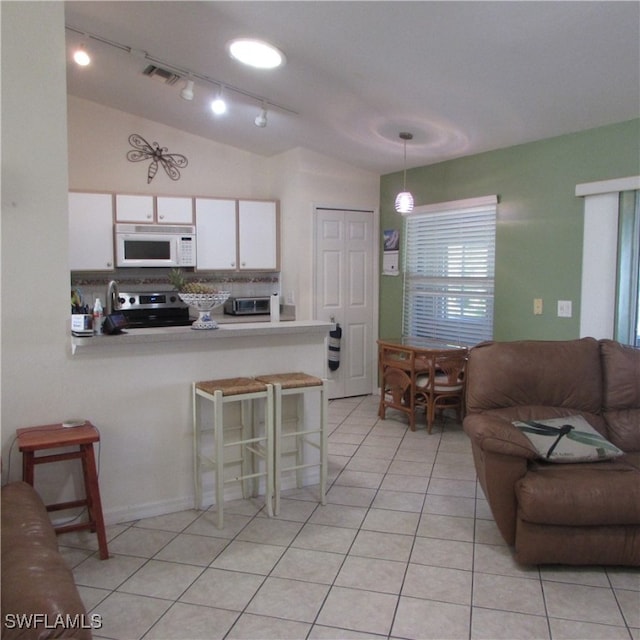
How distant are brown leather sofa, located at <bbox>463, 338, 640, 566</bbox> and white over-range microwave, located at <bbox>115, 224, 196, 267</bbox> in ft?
9.97

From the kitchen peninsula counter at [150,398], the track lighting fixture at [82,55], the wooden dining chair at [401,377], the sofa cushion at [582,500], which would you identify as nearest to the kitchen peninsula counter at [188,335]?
the kitchen peninsula counter at [150,398]

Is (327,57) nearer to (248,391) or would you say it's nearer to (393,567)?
(248,391)

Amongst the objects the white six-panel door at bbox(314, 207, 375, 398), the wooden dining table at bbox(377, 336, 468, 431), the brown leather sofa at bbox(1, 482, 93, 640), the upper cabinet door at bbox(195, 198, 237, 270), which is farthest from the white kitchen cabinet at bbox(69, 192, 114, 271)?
the brown leather sofa at bbox(1, 482, 93, 640)

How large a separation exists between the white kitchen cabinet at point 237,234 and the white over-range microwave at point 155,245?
11cm

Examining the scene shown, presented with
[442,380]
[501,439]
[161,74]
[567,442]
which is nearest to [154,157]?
A: [161,74]

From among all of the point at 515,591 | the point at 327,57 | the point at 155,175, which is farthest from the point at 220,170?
the point at 515,591

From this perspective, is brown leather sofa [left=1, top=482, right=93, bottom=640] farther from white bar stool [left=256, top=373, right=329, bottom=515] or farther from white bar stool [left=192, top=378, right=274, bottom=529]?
white bar stool [left=256, top=373, right=329, bottom=515]

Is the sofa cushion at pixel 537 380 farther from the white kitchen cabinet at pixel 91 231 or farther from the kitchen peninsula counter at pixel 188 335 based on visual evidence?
the white kitchen cabinet at pixel 91 231

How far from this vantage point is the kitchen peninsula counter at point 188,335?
2.69m

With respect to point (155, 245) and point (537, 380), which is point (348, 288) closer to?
point (155, 245)

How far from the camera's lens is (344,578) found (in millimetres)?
2355

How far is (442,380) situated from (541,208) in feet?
5.11

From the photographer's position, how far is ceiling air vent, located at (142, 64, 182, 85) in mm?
3883

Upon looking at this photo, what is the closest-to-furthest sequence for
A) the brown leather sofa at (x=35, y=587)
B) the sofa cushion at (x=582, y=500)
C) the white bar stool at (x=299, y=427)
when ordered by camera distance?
the brown leather sofa at (x=35, y=587) < the sofa cushion at (x=582, y=500) < the white bar stool at (x=299, y=427)
